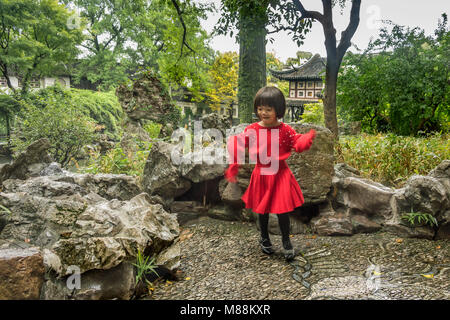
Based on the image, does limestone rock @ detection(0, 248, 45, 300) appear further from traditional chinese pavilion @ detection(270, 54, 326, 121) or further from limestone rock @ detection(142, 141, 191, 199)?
traditional chinese pavilion @ detection(270, 54, 326, 121)

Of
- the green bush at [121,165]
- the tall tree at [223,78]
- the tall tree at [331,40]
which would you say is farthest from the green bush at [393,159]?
the tall tree at [223,78]

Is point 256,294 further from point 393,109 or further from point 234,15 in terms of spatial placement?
point 393,109

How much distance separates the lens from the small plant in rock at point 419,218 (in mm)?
2727

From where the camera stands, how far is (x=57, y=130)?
659 cm

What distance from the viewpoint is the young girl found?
7.77 ft

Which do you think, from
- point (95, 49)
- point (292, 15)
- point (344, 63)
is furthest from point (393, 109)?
point (95, 49)

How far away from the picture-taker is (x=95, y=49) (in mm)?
20594

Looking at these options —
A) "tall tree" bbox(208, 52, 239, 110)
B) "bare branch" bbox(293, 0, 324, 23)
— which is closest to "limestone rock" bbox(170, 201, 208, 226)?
"bare branch" bbox(293, 0, 324, 23)

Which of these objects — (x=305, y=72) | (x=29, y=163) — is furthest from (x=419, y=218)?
(x=305, y=72)

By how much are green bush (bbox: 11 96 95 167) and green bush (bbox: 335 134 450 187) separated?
586 cm

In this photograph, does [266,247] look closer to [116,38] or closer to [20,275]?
[20,275]

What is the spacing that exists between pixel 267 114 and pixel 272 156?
14.5 inches
